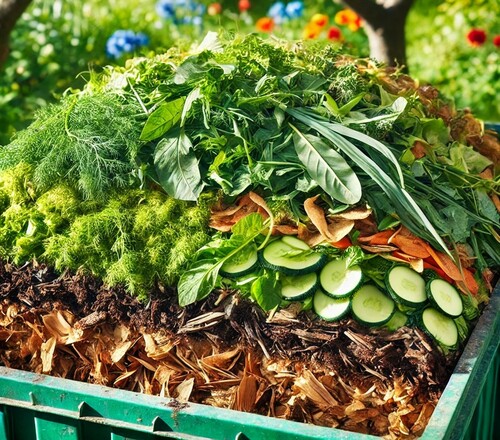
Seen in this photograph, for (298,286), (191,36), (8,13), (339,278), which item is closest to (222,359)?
(298,286)

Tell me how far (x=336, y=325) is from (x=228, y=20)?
643 cm

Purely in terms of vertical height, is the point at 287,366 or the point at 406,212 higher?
the point at 406,212

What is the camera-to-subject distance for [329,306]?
2260mm

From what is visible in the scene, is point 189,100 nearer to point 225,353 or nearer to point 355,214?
point 355,214

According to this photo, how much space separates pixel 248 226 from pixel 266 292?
22 centimetres

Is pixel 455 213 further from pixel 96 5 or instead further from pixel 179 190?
pixel 96 5

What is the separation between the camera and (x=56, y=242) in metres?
2.51

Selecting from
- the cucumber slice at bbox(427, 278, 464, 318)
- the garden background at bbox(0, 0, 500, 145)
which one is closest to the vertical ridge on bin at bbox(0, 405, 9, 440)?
the cucumber slice at bbox(427, 278, 464, 318)

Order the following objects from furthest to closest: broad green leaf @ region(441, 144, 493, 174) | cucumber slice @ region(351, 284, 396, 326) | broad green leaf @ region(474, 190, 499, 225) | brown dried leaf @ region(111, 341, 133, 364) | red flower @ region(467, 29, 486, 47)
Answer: red flower @ region(467, 29, 486, 47), broad green leaf @ region(441, 144, 493, 174), broad green leaf @ region(474, 190, 499, 225), brown dried leaf @ region(111, 341, 133, 364), cucumber slice @ region(351, 284, 396, 326)

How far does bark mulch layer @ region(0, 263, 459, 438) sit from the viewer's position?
7.11ft

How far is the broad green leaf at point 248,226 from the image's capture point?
2.37 metres

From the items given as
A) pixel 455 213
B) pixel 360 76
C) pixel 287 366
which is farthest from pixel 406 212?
pixel 360 76

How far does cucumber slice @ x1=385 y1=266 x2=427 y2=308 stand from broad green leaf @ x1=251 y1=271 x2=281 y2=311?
0.30 meters

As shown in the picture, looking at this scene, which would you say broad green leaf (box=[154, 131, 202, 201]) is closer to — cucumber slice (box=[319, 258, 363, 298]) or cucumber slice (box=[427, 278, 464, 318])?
cucumber slice (box=[319, 258, 363, 298])
